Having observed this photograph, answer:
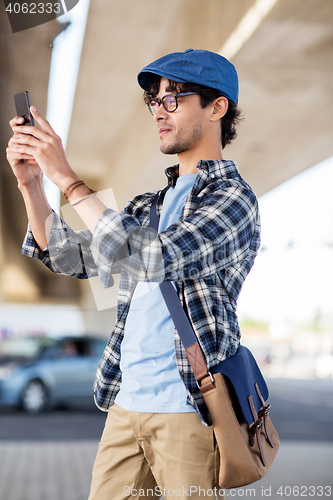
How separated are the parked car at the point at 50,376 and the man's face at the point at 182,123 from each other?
25.7 ft

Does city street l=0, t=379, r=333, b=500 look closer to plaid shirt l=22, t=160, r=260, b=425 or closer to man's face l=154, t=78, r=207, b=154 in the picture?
plaid shirt l=22, t=160, r=260, b=425

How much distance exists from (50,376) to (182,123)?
26.4ft

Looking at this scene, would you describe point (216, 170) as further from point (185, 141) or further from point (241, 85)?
point (241, 85)

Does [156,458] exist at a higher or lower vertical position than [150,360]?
lower

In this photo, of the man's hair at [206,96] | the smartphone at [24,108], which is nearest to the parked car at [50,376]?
the man's hair at [206,96]

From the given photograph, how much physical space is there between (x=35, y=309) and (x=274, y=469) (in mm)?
30810

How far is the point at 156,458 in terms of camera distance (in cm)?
124

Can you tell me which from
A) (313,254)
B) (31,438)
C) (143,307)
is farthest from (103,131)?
(313,254)

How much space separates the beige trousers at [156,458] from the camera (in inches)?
46.4

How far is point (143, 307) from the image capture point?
1307mm

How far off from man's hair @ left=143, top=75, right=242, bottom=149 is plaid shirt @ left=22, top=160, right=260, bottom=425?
0.19 meters

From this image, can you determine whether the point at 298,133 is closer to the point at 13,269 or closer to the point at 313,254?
the point at 313,254

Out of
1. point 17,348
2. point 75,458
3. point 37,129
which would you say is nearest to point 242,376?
point 37,129

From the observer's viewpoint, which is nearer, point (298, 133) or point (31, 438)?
point (31, 438)
